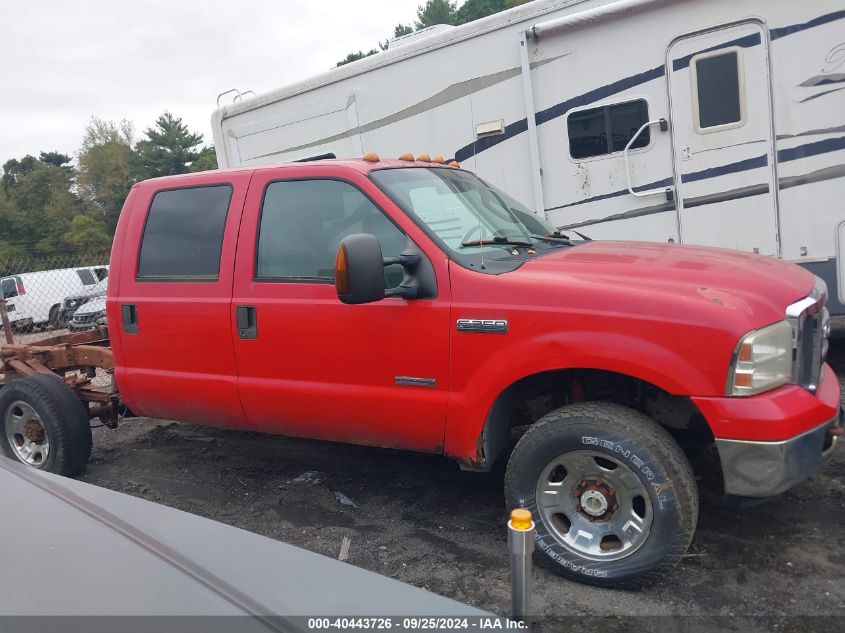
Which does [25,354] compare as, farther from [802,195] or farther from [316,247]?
[802,195]

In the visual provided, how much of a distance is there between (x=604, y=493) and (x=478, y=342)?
0.89 metres

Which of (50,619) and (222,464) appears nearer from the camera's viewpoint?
(50,619)

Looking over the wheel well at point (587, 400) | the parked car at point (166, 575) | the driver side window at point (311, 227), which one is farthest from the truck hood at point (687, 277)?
the parked car at point (166, 575)

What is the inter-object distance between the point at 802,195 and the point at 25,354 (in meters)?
6.09

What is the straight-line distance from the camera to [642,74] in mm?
6062

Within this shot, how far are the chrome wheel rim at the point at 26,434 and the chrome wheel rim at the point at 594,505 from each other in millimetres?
3581

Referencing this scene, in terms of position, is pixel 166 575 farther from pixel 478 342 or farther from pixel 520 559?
pixel 478 342

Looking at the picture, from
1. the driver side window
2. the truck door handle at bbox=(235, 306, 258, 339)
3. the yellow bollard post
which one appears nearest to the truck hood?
the driver side window

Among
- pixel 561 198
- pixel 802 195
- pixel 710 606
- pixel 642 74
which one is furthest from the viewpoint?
pixel 561 198

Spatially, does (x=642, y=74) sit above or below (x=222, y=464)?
above

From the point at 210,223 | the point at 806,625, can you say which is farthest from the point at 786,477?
the point at 210,223

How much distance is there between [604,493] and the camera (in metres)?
3.19

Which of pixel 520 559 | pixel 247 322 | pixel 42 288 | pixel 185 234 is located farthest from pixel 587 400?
pixel 42 288

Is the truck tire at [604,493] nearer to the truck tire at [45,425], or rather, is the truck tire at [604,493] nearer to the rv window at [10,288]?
the truck tire at [45,425]
